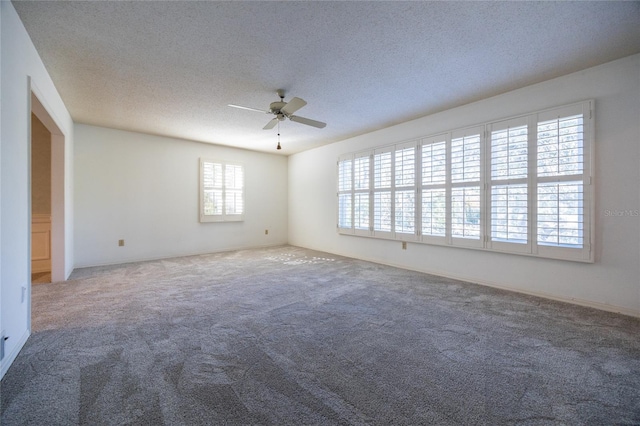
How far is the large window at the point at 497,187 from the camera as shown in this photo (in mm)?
2975

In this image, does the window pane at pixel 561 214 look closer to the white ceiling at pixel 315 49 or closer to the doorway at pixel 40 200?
the white ceiling at pixel 315 49

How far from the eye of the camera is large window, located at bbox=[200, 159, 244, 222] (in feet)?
19.8

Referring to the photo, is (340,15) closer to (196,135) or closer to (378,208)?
(378,208)

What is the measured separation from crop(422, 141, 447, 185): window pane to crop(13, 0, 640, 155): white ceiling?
24.8 inches

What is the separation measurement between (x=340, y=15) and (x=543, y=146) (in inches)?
111

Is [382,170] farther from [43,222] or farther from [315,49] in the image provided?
[43,222]

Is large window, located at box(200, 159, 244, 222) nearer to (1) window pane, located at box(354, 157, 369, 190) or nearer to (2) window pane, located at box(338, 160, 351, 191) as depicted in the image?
(2) window pane, located at box(338, 160, 351, 191)

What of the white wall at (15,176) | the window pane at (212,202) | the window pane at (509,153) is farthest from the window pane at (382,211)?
the white wall at (15,176)

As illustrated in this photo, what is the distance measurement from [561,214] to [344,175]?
12.0 ft

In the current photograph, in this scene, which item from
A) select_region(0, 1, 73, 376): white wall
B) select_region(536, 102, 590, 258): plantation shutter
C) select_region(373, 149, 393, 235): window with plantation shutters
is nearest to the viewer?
select_region(0, 1, 73, 376): white wall

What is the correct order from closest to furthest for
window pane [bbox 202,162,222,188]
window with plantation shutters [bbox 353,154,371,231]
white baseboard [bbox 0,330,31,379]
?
white baseboard [bbox 0,330,31,379]
window with plantation shutters [bbox 353,154,371,231]
window pane [bbox 202,162,222,188]

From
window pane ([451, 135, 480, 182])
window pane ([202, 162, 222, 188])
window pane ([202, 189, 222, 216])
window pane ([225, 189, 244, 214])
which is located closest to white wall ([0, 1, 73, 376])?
window pane ([202, 162, 222, 188])

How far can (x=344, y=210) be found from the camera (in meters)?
5.84

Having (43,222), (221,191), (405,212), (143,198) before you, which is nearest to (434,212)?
(405,212)
